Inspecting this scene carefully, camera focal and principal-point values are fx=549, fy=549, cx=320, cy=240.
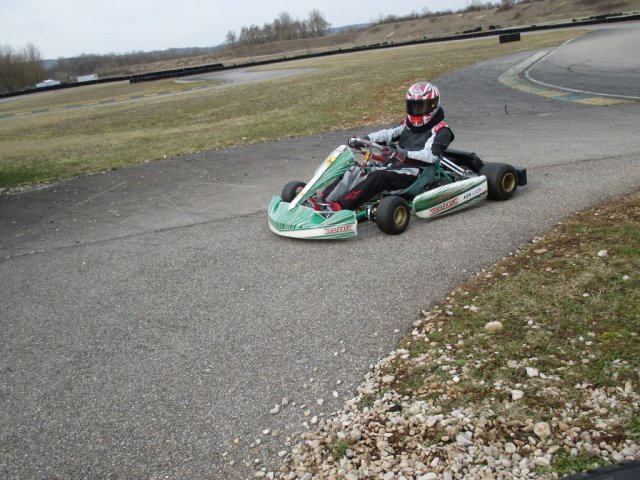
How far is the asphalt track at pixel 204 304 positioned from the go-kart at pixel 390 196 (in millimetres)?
196

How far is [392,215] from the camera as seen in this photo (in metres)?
6.27

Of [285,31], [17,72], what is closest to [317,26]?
[285,31]

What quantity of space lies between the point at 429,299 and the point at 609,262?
1.67m

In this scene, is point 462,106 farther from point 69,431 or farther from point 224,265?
point 69,431

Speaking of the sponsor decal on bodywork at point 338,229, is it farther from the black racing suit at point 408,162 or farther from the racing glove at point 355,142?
the racing glove at point 355,142

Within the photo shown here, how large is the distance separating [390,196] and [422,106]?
54.6 inches

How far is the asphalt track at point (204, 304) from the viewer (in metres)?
3.58

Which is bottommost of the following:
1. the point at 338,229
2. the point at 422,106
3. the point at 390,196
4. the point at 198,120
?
the point at 338,229

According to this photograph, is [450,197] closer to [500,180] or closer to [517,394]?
[500,180]

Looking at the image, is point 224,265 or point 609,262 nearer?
point 609,262

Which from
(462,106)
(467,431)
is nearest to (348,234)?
(467,431)

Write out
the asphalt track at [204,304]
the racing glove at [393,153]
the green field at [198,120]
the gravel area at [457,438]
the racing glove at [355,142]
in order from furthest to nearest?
the green field at [198,120], the racing glove at [355,142], the racing glove at [393,153], the asphalt track at [204,304], the gravel area at [457,438]

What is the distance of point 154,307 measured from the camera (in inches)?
209

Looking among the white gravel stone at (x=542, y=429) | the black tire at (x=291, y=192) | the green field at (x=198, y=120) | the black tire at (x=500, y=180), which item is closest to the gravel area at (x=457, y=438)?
the white gravel stone at (x=542, y=429)
